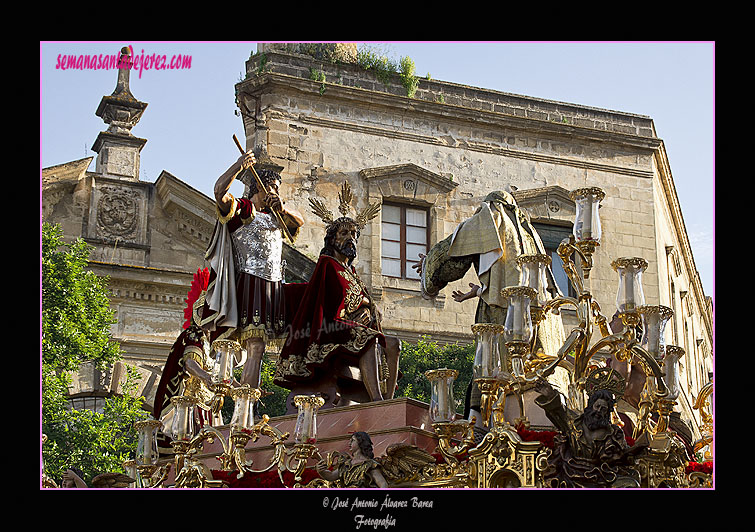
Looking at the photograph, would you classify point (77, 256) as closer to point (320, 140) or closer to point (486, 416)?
point (320, 140)

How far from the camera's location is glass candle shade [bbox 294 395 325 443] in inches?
329

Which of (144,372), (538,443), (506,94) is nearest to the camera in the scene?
(538,443)

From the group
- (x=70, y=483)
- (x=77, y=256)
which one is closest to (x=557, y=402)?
(x=70, y=483)

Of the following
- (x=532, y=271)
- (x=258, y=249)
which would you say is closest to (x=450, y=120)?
(x=258, y=249)

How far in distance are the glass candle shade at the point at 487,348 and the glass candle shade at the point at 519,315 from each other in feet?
0.27

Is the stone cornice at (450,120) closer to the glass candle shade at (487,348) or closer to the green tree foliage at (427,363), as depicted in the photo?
the green tree foliage at (427,363)

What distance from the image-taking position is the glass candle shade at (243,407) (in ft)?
27.7

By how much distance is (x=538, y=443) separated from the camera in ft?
25.2

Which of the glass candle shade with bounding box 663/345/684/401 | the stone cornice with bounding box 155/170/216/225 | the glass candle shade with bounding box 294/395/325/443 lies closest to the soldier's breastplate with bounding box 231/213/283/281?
the glass candle shade with bounding box 294/395/325/443

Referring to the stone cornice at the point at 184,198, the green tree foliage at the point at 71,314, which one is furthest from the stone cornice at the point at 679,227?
the green tree foliage at the point at 71,314

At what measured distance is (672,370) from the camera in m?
8.12

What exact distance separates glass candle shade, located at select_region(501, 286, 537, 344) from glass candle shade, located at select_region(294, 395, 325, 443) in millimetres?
1381

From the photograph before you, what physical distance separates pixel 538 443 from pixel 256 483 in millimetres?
2016

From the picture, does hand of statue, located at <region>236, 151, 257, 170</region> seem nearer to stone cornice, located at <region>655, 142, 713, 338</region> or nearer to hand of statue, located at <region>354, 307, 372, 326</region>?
hand of statue, located at <region>354, 307, 372, 326</region>
